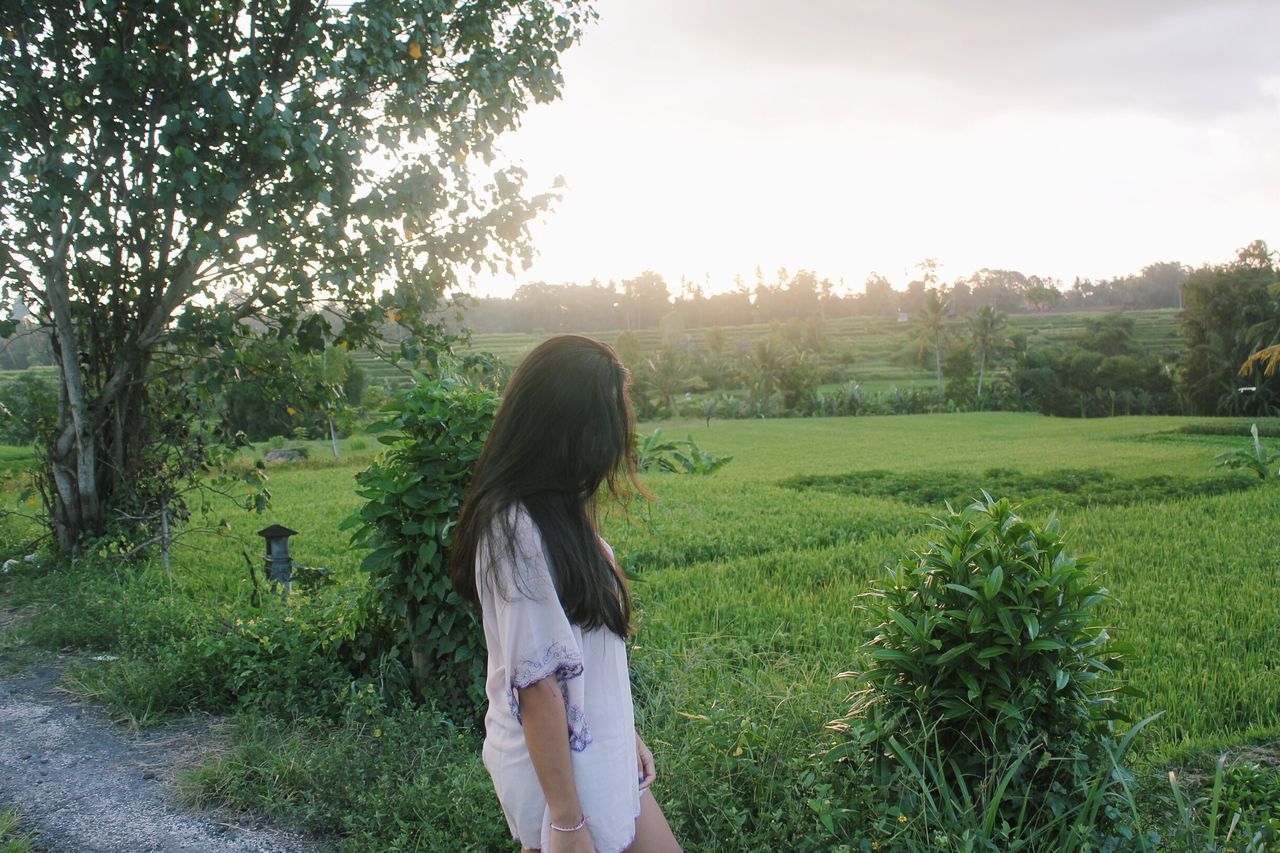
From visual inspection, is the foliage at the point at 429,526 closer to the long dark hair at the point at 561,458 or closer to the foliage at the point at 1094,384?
the long dark hair at the point at 561,458

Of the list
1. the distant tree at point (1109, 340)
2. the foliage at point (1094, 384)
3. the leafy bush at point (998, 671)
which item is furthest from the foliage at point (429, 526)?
the distant tree at point (1109, 340)

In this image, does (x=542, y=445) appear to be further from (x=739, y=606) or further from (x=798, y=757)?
(x=739, y=606)

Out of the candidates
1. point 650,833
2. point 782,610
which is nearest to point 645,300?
point 782,610

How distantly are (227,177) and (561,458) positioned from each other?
4.17 m

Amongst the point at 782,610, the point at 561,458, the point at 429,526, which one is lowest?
the point at 782,610

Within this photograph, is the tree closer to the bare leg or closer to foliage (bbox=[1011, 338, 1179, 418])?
the bare leg

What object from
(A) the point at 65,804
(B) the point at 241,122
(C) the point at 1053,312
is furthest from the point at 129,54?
(C) the point at 1053,312

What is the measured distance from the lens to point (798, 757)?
2.57 meters

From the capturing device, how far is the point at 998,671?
2.24 m

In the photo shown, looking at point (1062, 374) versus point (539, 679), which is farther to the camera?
point (1062, 374)

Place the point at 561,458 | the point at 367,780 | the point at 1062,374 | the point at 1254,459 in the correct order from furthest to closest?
the point at 1062,374, the point at 1254,459, the point at 367,780, the point at 561,458

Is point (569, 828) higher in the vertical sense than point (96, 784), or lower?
higher

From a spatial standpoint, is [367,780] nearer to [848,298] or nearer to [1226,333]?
[1226,333]

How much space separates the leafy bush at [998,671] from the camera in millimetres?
2213
